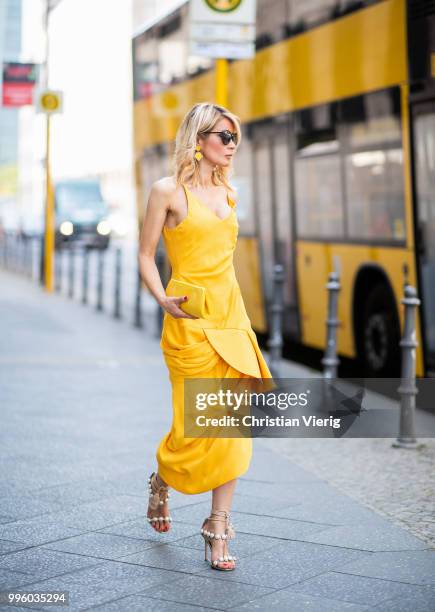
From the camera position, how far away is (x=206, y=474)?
495 cm

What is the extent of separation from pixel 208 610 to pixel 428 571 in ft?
3.23

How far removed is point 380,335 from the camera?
11.1 meters

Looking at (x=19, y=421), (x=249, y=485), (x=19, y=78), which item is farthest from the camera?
(x=19, y=78)

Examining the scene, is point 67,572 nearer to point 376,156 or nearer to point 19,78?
point 376,156

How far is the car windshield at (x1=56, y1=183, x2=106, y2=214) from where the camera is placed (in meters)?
46.4

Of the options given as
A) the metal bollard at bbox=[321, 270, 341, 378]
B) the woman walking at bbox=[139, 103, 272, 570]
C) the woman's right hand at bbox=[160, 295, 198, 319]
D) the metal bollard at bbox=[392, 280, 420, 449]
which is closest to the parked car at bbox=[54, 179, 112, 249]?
the metal bollard at bbox=[321, 270, 341, 378]

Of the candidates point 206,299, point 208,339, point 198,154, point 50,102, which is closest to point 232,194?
point 198,154

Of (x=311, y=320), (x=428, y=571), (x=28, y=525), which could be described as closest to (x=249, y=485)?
(x=28, y=525)

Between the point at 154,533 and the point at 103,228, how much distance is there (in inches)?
1594

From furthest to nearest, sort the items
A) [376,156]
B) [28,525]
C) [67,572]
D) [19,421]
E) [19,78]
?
[19,78]
[376,156]
[19,421]
[28,525]
[67,572]

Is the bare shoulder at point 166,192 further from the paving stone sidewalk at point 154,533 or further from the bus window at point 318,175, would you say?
the bus window at point 318,175

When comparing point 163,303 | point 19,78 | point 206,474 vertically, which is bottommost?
point 206,474

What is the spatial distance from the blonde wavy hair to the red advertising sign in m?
21.1

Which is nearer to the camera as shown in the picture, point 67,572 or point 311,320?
point 67,572
